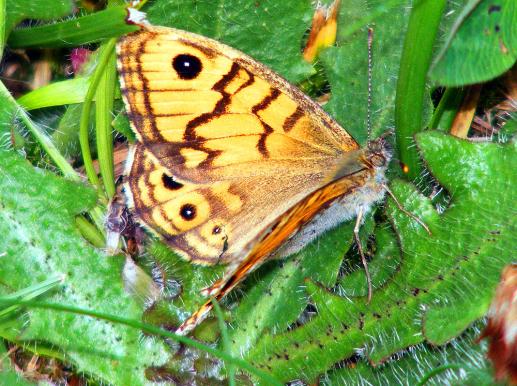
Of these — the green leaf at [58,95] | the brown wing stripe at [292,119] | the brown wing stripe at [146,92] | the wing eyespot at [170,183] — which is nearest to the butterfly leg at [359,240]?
the brown wing stripe at [292,119]

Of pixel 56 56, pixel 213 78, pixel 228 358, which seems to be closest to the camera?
pixel 228 358

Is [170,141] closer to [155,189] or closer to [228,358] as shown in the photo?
[155,189]

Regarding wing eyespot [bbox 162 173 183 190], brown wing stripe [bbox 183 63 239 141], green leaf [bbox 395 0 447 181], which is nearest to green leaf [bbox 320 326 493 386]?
green leaf [bbox 395 0 447 181]

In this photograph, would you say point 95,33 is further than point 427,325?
Yes

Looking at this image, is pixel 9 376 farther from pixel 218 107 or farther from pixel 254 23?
pixel 254 23

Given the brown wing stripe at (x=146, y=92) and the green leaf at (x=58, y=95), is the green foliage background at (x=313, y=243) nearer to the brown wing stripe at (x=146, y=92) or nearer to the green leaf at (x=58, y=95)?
the green leaf at (x=58, y=95)

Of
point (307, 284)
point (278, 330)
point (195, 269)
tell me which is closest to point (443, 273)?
point (307, 284)

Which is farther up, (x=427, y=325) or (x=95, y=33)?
(x=95, y=33)
